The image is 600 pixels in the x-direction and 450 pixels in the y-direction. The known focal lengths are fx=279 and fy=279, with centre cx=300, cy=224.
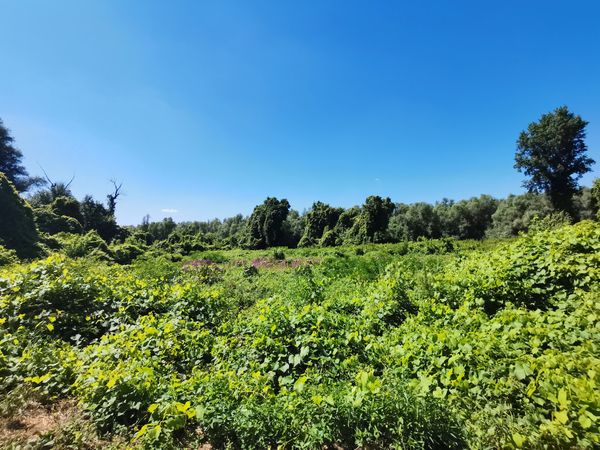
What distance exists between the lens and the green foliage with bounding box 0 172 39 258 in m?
15.6

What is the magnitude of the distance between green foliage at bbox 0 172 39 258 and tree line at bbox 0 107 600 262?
0.04 m

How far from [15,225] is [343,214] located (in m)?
32.2

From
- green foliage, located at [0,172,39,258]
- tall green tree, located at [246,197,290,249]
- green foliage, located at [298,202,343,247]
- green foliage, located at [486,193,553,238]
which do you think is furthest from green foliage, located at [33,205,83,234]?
green foliage, located at [486,193,553,238]

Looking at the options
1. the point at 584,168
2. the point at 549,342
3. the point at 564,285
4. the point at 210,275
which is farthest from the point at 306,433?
the point at 584,168

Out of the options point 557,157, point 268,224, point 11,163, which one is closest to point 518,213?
point 557,157

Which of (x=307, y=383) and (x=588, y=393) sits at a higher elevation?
(x=588, y=393)

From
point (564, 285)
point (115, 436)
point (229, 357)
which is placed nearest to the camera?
point (115, 436)

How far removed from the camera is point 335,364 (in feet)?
13.0

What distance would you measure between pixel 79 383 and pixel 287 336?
9.36 feet

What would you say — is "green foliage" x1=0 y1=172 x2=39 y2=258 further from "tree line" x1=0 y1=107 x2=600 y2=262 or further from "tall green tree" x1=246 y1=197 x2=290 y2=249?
"tall green tree" x1=246 y1=197 x2=290 y2=249

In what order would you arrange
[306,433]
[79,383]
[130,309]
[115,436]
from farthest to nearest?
[130,309] < [79,383] < [115,436] < [306,433]

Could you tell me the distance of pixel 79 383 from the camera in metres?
3.59

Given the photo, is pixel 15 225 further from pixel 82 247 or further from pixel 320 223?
pixel 320 223

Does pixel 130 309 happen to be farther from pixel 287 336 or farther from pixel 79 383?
pixel 287 336
